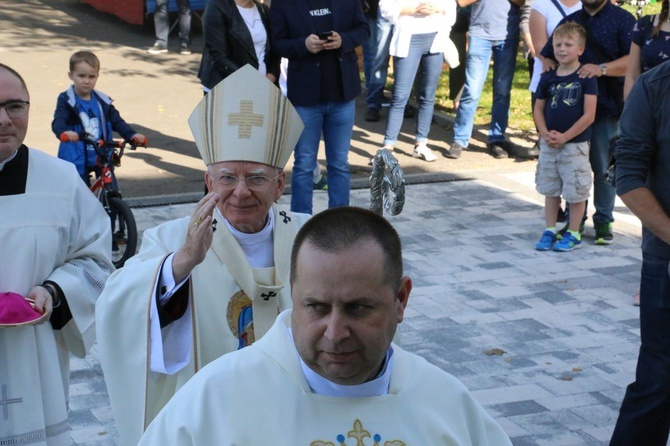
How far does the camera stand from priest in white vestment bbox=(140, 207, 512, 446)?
8.80 feet

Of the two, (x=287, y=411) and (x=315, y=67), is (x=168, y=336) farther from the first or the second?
(x=315, y=67)

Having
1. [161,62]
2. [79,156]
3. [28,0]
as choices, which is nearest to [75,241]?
[79,156]

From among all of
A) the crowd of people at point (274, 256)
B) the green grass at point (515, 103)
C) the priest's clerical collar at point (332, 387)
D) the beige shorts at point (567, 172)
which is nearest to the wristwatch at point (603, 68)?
the crowd of people at point (274, 256)

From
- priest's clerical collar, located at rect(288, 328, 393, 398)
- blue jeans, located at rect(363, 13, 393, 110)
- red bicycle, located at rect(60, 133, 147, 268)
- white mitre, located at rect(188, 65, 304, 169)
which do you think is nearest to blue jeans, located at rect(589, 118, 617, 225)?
red bicycle, located at rect(60, 133, 147, 268)

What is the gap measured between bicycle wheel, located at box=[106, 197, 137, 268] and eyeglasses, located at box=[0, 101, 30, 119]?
4.15 metres

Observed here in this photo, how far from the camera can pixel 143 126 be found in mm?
13797

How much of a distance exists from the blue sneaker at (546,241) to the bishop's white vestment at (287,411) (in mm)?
6654

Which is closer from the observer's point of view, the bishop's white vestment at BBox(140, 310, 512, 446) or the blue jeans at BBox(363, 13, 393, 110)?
the bishop's white vestment at BBox(140, 310, 512, 446)

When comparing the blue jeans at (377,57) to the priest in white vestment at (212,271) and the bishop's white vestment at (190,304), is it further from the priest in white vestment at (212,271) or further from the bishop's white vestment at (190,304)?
the bishop's white vestment at (190,304)

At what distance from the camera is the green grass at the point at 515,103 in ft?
46.4

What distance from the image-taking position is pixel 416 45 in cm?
1170

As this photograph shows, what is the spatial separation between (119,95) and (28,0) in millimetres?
9246

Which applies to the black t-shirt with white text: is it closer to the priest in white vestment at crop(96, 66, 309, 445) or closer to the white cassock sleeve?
the priest in white vestment at crop(96, 66, 309, 445)

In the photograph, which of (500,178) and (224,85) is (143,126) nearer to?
(500,178)
